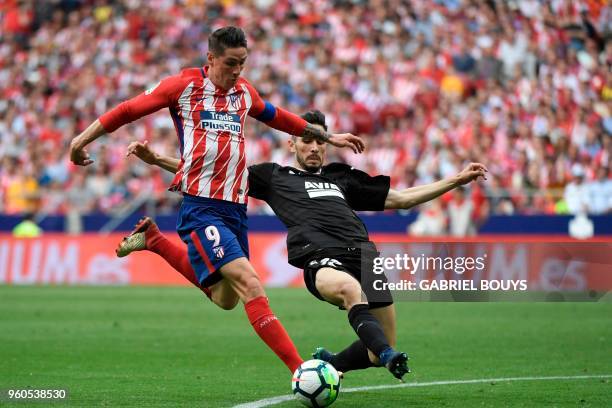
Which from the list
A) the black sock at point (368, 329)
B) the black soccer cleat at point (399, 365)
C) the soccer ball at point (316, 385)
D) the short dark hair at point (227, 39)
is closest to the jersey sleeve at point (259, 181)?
the short dark hair at point (227, 39)

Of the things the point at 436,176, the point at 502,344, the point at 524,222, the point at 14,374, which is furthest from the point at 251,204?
the point at 14,374

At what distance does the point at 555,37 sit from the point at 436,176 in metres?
4.18

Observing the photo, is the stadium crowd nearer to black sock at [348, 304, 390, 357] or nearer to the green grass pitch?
the green grass pitch

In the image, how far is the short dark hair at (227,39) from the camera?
7746mm

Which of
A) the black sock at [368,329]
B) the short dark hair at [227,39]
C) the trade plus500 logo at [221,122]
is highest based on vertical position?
the short dark hair at [227,39]

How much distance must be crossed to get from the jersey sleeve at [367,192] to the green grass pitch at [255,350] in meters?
1.43

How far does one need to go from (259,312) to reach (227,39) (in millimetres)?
1941

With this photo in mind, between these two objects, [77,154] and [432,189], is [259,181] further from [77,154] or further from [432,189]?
[77,154]

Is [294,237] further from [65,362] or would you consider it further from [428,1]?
[428,1]

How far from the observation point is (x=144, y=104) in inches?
304

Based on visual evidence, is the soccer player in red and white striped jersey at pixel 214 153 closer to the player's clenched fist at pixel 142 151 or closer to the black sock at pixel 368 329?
the player's clenched fist at pixel 142 151

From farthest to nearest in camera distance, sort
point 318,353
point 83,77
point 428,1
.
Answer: point 83,77 < point 428,1 < point 318,353

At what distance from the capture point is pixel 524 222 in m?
20.5

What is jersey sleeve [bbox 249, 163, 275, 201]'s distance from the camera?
8547 mm
